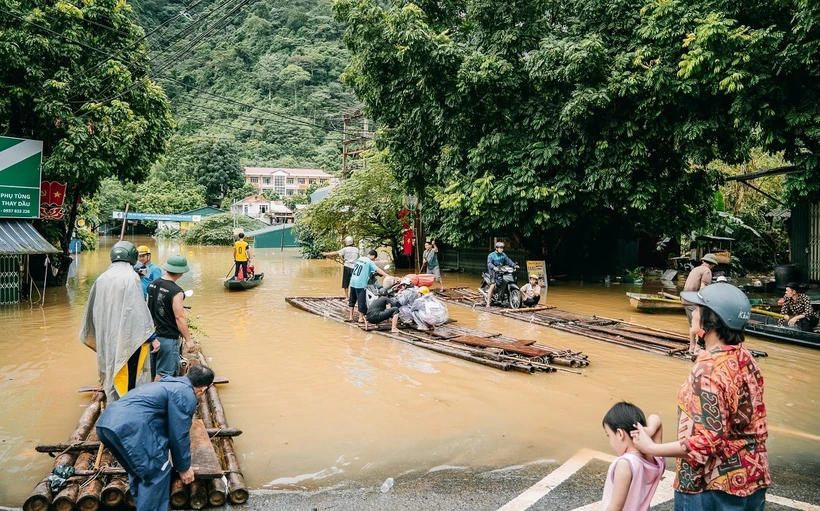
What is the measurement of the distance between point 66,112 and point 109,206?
145ft

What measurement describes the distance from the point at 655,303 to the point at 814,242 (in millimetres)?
5123

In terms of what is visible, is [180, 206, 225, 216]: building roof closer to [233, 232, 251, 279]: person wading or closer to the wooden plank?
[233, 232, 251, 279]: person wading

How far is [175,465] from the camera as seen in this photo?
12.9ft

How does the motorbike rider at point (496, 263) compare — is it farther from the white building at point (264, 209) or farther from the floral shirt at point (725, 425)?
the white building at point (264, 209)

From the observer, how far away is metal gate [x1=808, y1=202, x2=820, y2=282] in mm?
15336

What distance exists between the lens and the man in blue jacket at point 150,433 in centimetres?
355

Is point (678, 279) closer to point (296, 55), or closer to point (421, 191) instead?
point (421, 191)

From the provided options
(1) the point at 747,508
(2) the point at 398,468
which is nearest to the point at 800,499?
(1) the point at 747,508

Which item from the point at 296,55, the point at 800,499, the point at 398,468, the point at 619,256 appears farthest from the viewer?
the point at 296,55

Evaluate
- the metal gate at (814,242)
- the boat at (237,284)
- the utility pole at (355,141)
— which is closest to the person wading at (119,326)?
the boat at (237,284)

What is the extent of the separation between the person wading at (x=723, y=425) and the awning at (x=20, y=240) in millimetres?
15514

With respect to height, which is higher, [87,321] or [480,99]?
[480,99]

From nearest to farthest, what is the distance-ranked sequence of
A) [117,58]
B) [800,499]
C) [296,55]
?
[800,499], [117,58], [296,55]

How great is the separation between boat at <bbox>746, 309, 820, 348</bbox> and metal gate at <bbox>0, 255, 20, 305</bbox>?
17280 millimetres
